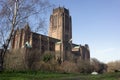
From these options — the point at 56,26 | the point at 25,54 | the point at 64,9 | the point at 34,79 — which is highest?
the point at 64,9

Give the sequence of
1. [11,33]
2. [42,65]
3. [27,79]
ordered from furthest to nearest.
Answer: [42,65] → [11,33] → [27,79]

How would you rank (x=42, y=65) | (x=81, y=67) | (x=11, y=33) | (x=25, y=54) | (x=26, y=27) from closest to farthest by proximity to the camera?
(x=11, y=33), (x=26, y=27), (x=42, y=65), (x=25, y=54), (x=81, y=67)

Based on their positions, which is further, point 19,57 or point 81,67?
point 81,67

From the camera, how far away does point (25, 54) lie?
72000 mm

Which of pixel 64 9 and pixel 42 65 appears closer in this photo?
pixel 42 65

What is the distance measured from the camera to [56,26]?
446ft

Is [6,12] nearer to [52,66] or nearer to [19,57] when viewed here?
[52,66]

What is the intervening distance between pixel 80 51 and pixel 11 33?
10028 centimetres

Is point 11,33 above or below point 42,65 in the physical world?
above

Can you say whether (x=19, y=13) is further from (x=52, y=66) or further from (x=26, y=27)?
(x=52, y=66)

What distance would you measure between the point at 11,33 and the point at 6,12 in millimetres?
2569

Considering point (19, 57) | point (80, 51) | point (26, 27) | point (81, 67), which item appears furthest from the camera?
point (80, 51)

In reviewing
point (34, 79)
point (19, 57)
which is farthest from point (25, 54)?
point (34, 79)

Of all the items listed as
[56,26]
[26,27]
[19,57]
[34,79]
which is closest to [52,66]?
[19,57]
